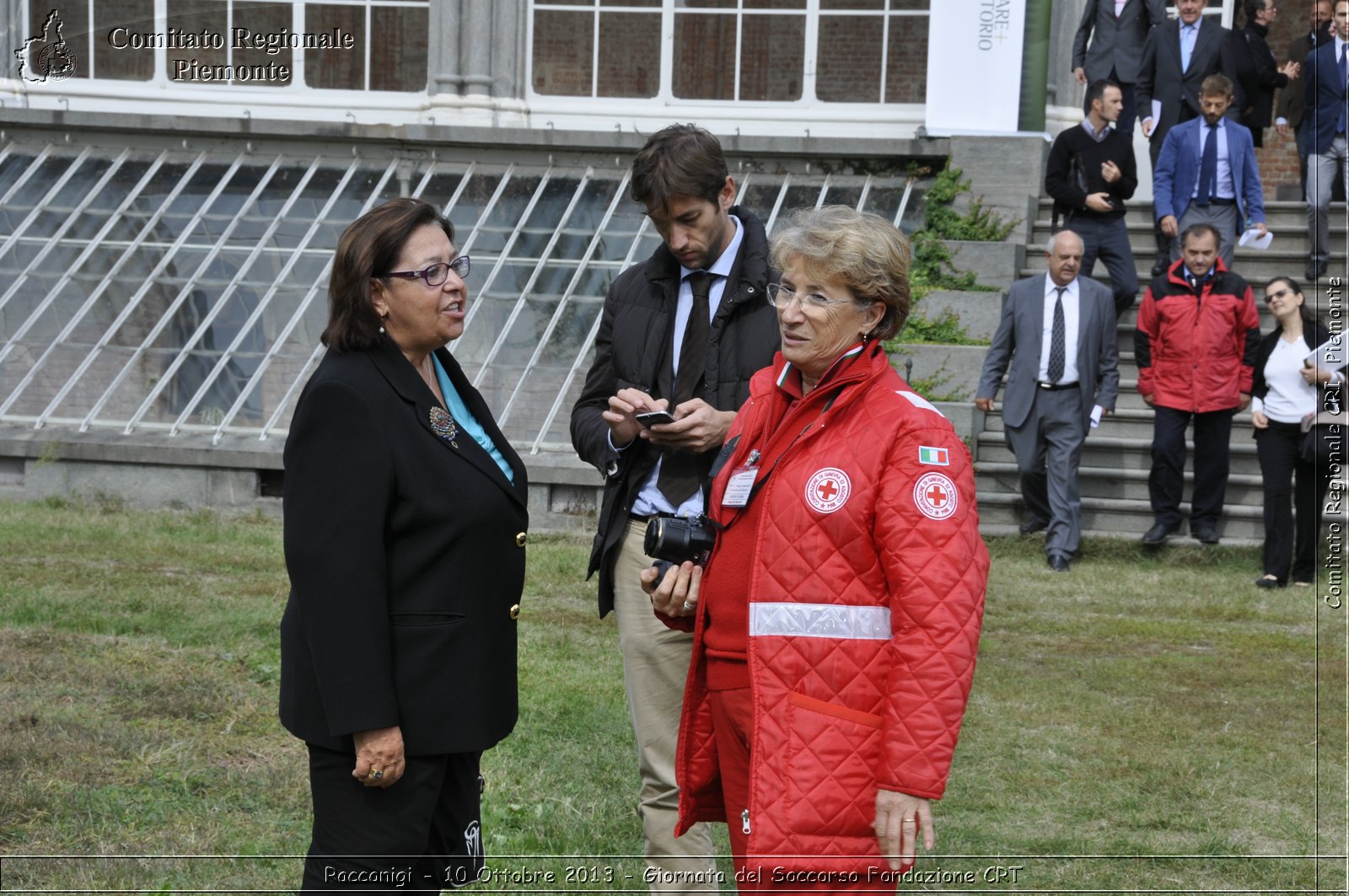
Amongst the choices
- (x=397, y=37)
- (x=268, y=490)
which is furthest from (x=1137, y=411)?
(x=397, y=37)

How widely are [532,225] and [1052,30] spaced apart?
5.43 meters

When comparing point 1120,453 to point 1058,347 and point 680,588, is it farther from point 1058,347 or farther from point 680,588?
point 680,588

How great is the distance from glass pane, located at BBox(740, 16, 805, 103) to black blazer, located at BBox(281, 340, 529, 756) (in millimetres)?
12203

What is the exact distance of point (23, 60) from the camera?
14852 mm

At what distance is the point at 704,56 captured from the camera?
49.1ft

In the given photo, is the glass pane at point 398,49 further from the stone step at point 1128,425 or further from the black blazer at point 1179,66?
the stone step at point 1128,425

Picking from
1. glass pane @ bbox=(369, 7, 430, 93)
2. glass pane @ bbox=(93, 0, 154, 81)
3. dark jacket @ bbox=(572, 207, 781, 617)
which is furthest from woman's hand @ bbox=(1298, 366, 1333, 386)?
glass pane @ bbox=(93, 0, 154, 81)

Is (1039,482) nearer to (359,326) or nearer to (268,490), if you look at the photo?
(268,490)

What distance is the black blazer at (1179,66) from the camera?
12.3 metres

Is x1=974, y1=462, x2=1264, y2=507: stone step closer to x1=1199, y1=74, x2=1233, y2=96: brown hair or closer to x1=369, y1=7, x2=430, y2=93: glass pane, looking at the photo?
x1=1199, y1=74, x2=1233, y2=96: brown hair

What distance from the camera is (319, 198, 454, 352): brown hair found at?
10.4 ft

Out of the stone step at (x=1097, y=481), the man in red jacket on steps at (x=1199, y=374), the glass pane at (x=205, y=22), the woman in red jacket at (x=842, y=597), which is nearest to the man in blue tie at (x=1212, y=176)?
the man in red jacket on steps at (x=1199, y=374)

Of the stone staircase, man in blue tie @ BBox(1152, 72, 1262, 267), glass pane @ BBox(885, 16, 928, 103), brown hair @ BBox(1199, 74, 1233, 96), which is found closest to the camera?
the stone staircase

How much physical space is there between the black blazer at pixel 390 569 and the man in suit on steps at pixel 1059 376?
7.23 m
